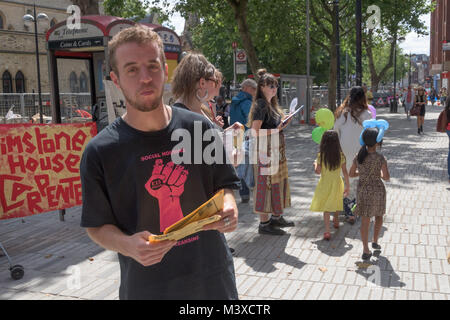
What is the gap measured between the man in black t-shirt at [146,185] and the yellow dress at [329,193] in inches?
159

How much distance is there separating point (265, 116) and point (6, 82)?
4376cm

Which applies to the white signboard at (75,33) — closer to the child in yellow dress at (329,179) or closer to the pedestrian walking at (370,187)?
the child in yellow dress at (329,179)

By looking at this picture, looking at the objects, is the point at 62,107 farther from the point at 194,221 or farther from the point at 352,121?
the point at 194,221

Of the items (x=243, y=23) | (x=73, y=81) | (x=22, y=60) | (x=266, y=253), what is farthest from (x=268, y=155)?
(x=73, y=81)

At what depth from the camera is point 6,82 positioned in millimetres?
44094

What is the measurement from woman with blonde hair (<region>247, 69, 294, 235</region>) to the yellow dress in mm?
409

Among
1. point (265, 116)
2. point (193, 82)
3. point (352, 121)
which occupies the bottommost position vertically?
point (352, 121)

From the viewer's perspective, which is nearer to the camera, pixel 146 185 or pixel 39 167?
pixel 146 185

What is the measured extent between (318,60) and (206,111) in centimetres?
4113

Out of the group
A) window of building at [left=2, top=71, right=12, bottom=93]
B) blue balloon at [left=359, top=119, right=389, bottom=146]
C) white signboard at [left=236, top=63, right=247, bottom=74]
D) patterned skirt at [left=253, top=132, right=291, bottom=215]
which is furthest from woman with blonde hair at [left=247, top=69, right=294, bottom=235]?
window of building at [left=2, top=71, right=12, bottom=93]

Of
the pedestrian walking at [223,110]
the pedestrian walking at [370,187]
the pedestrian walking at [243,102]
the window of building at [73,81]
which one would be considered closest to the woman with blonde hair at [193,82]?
the pedestrian walking at [370,187]

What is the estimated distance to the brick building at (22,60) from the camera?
1716 inches

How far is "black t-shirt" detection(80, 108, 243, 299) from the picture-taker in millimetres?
2033
